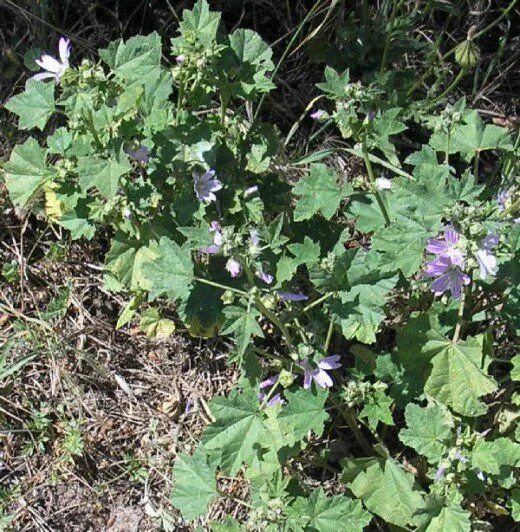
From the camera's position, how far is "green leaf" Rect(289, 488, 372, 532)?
2973mm

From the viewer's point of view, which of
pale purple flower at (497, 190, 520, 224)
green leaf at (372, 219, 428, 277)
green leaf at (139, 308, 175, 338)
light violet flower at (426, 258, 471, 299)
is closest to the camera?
light violet flower at (426, 258, 471, 299)

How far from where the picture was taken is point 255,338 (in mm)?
3730

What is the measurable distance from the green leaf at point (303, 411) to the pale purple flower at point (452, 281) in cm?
55

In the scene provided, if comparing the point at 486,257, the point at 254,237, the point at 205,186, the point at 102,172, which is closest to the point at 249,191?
the point at 205,186

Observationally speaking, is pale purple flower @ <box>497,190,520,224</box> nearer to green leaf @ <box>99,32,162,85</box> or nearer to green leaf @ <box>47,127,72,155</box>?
green leaf @ <box>99,32,162,85</box>

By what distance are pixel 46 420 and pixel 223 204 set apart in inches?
50.5

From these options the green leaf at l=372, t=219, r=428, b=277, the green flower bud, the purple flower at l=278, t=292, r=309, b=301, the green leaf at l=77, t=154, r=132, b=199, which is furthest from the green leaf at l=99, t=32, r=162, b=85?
the green flower bud

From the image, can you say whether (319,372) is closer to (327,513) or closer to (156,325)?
(327,513)

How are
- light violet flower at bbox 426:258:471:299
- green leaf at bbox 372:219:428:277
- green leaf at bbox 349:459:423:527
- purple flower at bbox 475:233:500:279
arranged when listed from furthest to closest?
green leaf at bbox 349:459:423:527
green leaf at bbox 372:219:428:277
light violet flower at bbox 426:258:471:299
purple flower at bbox 475:233:500:279

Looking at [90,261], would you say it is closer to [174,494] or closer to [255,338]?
[255,338]

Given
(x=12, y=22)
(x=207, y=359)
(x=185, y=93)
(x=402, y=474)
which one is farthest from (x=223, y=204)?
(x=12, y=22)

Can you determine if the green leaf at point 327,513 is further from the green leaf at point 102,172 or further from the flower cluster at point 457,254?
the green leaf at point 102,172

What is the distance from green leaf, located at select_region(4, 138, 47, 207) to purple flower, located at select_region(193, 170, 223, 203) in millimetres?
545

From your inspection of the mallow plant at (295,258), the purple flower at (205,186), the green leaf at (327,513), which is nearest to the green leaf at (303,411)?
the mallow plant at (295,258)
